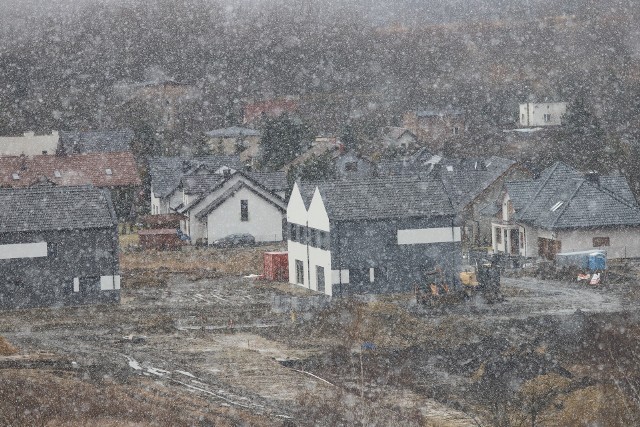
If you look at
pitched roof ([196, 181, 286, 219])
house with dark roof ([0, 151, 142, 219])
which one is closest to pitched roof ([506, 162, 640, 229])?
pitched roof ([196, 181, 286, 219])

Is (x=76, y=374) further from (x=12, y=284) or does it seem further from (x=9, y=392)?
(x=12, y=284)

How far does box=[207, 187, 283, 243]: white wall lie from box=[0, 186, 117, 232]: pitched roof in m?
16.8

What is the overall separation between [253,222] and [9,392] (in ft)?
106

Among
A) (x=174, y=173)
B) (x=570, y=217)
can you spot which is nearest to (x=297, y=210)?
(x=570, y=217)

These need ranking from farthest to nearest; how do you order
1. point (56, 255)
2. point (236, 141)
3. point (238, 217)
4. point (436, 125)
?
1. point (436, 125)
2. point (236, 141)
3. point (238, 217)
4. point (56, 255)

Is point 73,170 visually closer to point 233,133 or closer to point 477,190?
point 477,190

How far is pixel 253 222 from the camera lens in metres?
54.2

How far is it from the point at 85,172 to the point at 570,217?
31718 millimetres

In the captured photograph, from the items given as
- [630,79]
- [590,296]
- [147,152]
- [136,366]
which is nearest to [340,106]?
[630,79]

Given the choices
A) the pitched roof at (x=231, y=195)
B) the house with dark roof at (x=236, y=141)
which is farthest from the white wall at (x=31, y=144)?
the pitched roof at (x=231, y=195)

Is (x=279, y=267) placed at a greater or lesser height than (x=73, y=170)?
lesser

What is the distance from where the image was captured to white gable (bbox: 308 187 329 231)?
122ft

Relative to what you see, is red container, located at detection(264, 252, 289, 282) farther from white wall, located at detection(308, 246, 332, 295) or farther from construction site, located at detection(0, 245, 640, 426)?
white wall, located at detection(308, 246, 332, 295)

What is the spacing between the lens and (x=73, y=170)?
64000mm
